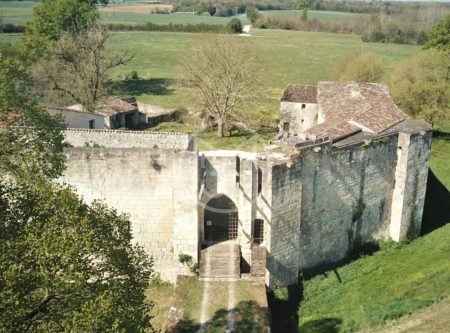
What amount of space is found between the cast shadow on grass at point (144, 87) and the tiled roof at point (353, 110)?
24703 mm

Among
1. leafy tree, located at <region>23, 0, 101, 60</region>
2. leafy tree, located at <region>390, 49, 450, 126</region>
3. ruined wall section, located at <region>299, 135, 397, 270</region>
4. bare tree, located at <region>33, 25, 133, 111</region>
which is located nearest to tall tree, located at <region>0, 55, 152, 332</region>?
ruined wall section, located at <region>299, 135, 397, 270</region>

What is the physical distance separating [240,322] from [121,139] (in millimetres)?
13047

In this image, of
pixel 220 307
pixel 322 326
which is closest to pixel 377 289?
pixel 322 326

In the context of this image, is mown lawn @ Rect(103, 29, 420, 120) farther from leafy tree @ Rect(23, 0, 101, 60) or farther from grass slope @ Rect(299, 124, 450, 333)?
grass slope @ Rect(299, 124, 450, 333)

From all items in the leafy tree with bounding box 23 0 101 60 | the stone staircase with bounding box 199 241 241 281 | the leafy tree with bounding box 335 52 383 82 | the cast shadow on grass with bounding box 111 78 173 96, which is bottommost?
the cast shadow on grass with bounding box 111 78 173 96

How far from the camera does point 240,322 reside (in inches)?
633

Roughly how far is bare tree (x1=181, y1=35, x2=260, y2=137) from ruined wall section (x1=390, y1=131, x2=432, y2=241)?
56.0 feet

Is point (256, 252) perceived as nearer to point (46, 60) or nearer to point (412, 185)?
point (412, 185)

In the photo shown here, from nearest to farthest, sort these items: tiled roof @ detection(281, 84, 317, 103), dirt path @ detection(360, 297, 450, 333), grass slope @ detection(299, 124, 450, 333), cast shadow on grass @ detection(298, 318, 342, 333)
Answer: dirt path @ detection(360, 297, 450, 333), cast shadow on grass @ detection(298, 318, 342, 333), grass slope @ detection(299, 124, 450, 333), tiled roof @ detection(281, 84, 317, 103)

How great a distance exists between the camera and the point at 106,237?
38.9ft

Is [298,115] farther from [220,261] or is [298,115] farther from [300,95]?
[220,261]

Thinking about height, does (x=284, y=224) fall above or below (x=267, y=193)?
below

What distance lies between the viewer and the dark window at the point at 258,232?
19328mm

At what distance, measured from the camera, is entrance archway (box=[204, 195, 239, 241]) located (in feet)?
66.0
